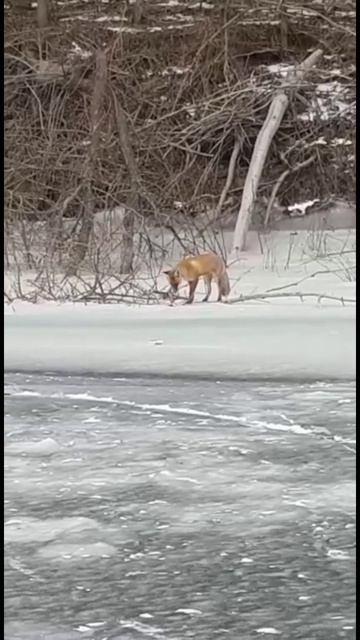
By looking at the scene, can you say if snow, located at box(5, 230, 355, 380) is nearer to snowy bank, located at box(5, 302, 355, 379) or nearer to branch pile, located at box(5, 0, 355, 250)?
snowy bank, located at box(5, 302, 355, 379)

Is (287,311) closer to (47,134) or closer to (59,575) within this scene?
(47,134)

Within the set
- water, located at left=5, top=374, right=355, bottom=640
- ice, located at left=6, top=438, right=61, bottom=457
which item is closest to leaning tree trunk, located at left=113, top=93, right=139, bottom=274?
water, located at left=5, top=374, right=355, bottom=640

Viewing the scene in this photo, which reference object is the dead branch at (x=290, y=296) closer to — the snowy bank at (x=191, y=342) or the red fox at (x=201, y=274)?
the red fox at (x=201, y=274)

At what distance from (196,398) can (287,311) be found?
14.4 ft

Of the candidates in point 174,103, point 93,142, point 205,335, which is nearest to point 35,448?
point 205,335

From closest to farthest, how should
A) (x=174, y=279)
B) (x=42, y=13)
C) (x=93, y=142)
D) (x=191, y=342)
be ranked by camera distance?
(x=191, y=342) < (x=174, y=279) < (x=93, y=142) < (x=42, y=13)

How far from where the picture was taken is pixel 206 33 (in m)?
15.0

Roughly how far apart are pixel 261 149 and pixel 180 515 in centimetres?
1195

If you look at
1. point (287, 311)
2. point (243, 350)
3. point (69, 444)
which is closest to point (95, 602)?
point (69, 444)

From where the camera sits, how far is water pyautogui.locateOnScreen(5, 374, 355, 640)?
8.80ft

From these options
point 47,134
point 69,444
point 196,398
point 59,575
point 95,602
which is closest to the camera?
point 95,602

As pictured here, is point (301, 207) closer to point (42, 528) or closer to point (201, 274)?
point (201, 274)

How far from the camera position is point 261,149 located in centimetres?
1496

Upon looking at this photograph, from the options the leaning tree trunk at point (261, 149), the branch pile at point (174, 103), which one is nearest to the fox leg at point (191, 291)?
the branch pile at point (174, 103)
